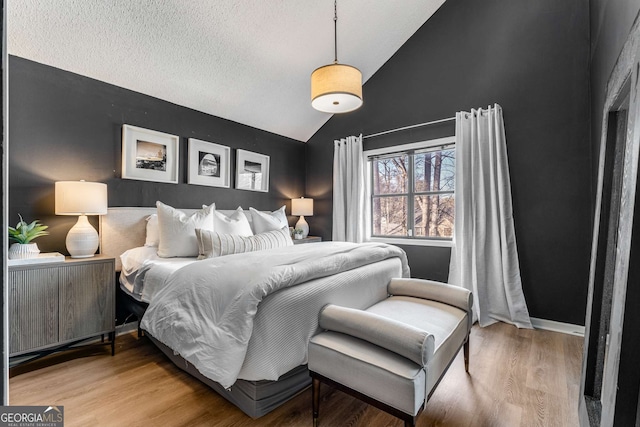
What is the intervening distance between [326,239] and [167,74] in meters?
2.87

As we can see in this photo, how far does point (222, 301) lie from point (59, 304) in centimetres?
141

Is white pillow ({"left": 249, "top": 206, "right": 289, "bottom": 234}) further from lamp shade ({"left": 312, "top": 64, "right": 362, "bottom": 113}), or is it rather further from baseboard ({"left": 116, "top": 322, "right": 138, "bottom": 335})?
lamp shade ({"left": 312, "top": 64, "right": 362, "bottom": 113})

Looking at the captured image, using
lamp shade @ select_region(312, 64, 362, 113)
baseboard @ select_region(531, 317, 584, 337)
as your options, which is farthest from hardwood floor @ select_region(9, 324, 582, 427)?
lamp shade @ select_region(312, 64, 362, 113)

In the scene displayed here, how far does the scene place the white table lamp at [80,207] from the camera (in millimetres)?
2215

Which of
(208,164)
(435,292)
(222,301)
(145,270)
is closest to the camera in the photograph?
(222,301)

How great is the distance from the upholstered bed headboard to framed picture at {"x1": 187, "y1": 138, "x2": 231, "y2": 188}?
0.67 m

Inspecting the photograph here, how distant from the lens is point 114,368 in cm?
207

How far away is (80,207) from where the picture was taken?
222cm

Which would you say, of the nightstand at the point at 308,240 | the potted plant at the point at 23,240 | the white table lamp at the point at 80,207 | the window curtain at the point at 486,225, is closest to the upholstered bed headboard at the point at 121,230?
the white table lamp at the point at 80,207

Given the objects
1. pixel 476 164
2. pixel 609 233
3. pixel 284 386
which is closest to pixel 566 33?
pixel 476 164

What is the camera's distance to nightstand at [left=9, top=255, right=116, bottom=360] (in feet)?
6.29

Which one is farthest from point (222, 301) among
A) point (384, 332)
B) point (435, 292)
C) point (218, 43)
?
point (218, 43)

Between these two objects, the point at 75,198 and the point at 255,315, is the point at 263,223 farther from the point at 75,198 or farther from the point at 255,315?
the point at 255,315
